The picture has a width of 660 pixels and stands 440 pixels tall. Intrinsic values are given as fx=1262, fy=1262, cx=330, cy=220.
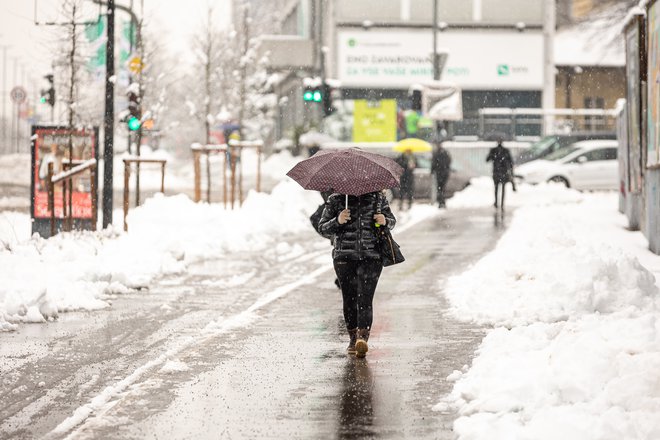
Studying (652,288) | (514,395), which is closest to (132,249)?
(652,288)

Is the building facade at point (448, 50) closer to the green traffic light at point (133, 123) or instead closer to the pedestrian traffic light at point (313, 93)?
the pedestrian traffic light at point (313, 93)

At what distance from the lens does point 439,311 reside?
12984 mm

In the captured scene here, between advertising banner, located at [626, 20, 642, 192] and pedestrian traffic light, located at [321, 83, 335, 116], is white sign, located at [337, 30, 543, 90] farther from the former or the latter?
advertising banner, located at [626, 20, 642, 192]

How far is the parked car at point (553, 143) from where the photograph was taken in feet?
149

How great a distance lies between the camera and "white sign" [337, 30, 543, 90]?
53500mm

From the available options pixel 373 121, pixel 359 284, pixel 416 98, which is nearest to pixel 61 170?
pixel 359 284

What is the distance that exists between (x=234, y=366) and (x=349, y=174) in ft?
5.52

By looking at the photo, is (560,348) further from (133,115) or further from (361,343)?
(133,115)

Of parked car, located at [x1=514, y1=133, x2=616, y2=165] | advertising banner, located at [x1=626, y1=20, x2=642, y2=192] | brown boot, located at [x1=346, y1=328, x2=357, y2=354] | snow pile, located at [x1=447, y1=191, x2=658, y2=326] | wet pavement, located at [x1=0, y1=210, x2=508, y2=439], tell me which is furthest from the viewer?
parked car, located at [x1=514, y1=133, x2=616, y2=165]

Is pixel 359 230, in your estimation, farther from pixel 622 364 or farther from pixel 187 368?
pixel 622 364

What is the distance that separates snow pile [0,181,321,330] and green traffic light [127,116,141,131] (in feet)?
5.23

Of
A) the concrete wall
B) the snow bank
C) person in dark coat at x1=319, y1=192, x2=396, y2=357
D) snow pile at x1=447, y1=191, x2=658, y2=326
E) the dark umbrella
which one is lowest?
snow pile at x1=447, y1=191, x2=658, y2=326

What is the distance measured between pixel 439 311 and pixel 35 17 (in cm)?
1285

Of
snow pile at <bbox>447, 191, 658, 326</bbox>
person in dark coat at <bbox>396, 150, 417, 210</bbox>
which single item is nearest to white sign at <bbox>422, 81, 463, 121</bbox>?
person in dark coat at <bbox>396, 150, 417, 210</bbox>
